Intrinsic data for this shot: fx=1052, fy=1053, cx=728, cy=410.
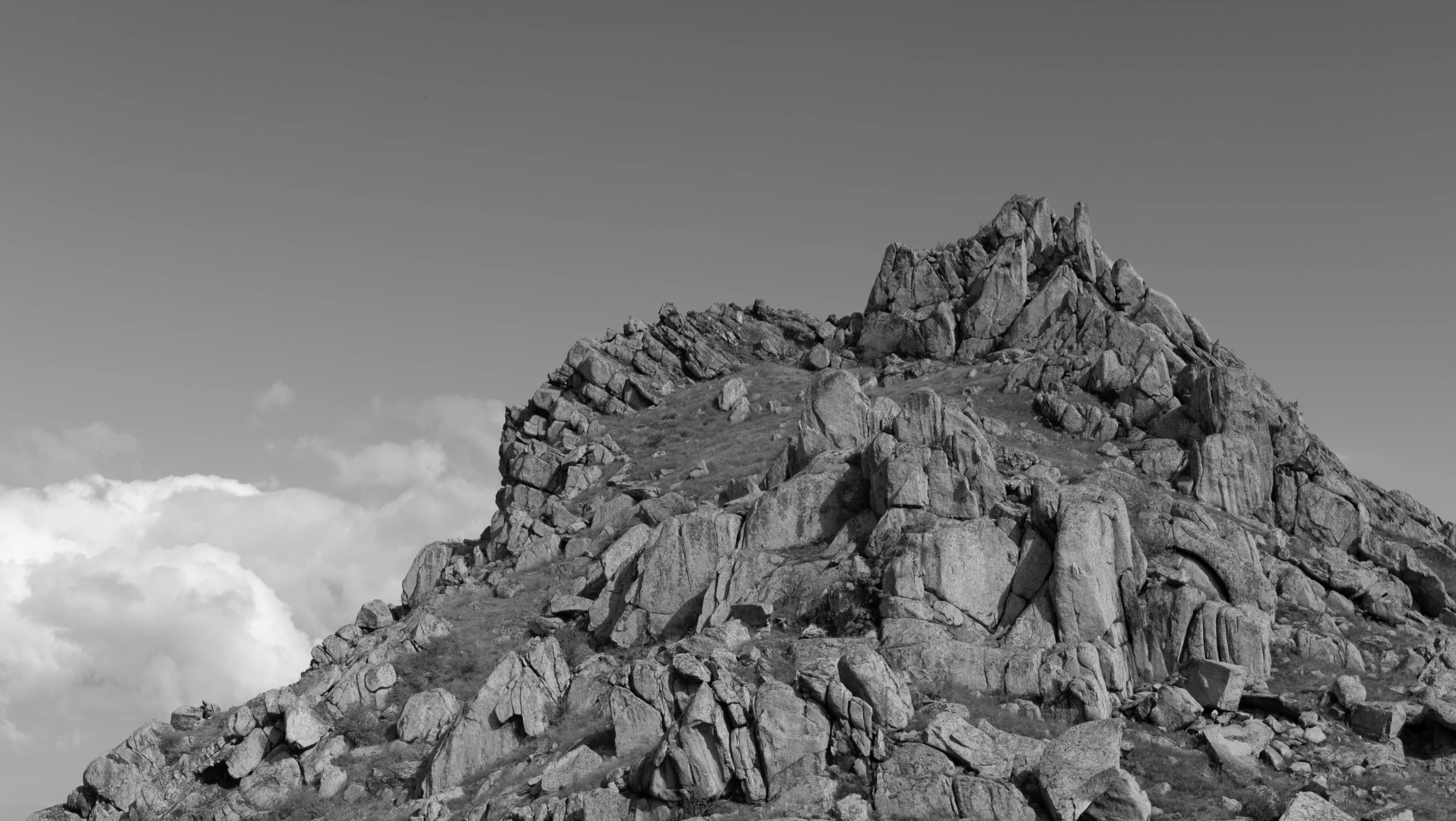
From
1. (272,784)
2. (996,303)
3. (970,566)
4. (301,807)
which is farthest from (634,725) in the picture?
(996,303)

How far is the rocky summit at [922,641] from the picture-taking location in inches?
1146

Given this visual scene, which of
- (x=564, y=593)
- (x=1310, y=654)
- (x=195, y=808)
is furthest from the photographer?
(x=564, y=593)

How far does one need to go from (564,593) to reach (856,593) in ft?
65.8

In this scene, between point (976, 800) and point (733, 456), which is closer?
point (976, 800)

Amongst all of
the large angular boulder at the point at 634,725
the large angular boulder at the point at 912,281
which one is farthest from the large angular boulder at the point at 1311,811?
the large angular boulder at the point at 912,281

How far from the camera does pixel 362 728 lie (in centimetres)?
4438

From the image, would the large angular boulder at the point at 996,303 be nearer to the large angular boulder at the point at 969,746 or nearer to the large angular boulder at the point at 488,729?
the large angular boulder at the point at 488,729

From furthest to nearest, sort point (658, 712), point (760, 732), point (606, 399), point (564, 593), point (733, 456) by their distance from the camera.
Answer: point (606, 399) < point (733, 456) < point (564, 593) < point (658, 712) < point (760, 732)

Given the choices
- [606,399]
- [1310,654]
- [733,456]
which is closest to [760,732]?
[1310,654]

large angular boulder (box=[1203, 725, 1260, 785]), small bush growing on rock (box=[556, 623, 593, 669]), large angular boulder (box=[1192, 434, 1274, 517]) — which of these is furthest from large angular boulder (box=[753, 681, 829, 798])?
large angular boulder (box=[1192, 434, 1274, 517])

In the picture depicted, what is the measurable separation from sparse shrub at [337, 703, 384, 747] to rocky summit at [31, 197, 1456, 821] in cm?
17

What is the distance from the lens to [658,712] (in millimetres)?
33562

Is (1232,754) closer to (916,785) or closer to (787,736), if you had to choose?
(916,785)

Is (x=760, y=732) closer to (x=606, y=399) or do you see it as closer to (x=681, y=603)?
(x=681, y=603)
